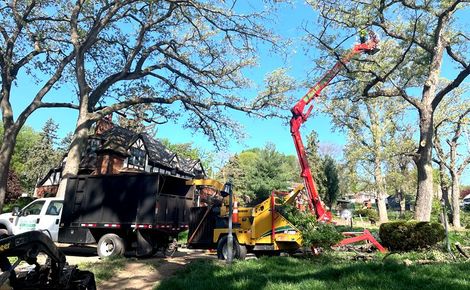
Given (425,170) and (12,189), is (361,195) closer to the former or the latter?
(12,189)

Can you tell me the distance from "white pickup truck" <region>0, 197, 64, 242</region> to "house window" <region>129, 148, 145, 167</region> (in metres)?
21.9

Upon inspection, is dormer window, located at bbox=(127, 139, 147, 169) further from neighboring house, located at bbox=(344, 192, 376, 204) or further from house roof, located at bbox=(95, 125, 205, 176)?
neighboring house, located at bbox=(344, 192, 376, 204)

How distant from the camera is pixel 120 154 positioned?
113 ft

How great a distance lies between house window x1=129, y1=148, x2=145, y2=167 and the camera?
125 ft

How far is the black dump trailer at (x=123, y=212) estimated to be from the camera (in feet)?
43.8

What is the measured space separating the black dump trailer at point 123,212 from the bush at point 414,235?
→ 7.57m

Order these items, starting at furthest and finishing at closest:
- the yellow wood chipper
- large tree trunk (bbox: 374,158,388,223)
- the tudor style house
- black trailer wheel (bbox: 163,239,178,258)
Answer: large tree trunk (bbox: 374,158,388,223) → the tudor style house → black trailer wheel (bbox: 163,239,178,258) → the yellow wood chipper

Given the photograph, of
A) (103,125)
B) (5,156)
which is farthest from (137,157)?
(5,156)

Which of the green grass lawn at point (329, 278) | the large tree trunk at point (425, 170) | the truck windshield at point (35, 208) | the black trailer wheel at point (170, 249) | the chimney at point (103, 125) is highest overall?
the chimney at point (103, 125)

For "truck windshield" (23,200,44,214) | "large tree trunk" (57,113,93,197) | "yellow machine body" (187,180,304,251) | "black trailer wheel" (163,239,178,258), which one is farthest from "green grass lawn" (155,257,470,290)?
"large tree trunk" (57,113,93,197)

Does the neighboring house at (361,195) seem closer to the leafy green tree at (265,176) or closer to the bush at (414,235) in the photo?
the leafy green tree at (265,176)

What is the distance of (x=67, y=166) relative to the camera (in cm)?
1909

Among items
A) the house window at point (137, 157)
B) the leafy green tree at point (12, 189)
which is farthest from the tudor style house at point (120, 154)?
the leafy green tree at point (12, 189)

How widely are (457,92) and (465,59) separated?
1435cm
